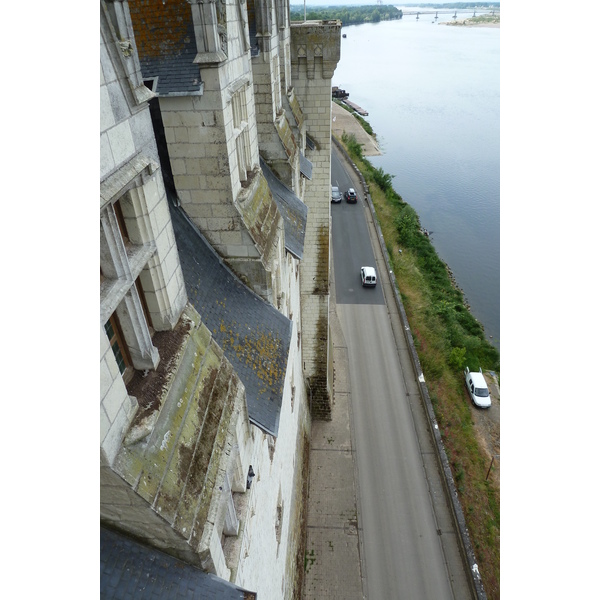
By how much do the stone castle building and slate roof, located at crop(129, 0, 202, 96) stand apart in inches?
1.0

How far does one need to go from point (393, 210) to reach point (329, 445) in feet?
103

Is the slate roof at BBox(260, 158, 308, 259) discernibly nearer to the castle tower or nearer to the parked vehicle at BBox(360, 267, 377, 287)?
the castle tower

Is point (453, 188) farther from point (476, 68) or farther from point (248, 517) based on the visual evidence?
point (476, 68)

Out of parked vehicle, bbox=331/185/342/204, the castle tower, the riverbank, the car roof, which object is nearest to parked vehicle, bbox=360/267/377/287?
the car roof

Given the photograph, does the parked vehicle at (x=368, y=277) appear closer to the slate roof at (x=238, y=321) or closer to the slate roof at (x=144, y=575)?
the slate roof at (x=238, y=321)

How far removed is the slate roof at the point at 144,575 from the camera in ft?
16.5

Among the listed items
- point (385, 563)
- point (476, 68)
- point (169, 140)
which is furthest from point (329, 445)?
point (476, 68)

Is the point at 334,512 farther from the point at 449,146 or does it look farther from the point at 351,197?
the point at 449,146

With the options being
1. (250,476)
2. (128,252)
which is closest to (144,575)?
(250,476)

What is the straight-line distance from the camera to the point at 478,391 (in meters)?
25.1

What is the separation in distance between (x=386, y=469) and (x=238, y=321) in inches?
584

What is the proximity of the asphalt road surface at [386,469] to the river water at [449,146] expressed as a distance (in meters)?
12.0

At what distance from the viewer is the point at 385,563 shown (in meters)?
17.6

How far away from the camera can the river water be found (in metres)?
43.7
